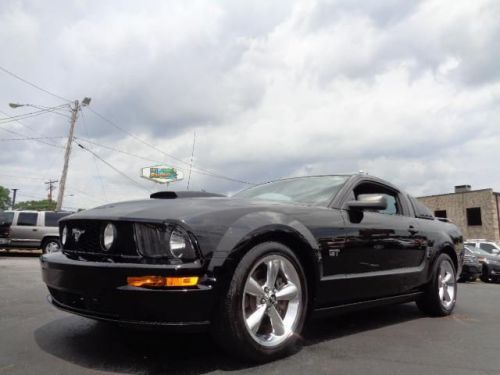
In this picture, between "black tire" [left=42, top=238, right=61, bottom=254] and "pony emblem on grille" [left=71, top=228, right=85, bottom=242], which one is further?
"black tire" [left=42, top=238, right=61, bottom=254]

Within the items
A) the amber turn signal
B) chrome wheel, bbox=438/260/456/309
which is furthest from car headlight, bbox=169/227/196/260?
chrome wheel, bbox=438/260/456/309

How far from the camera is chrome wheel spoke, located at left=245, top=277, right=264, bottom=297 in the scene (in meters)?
2.83

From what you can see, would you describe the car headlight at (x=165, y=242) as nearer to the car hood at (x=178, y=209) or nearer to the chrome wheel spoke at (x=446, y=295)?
the car hood at (x=178, y=209)

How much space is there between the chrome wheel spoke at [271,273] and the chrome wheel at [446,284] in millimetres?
2716

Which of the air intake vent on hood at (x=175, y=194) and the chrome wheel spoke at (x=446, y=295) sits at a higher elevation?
the air intake vent on hood at (x=175, y=194)

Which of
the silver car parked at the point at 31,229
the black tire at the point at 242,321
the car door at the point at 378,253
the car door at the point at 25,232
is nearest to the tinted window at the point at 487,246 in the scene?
the car door at the point at 378,253

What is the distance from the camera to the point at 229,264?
272 centimetres

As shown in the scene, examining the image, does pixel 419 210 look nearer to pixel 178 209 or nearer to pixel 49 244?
pixel 178 209

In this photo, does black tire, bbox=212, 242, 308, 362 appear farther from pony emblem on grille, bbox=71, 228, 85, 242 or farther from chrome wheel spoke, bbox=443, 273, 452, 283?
chrome wheel spoke, bbox=443, 273, 452, 283

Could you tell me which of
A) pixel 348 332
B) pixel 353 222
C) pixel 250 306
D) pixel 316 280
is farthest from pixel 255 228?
pixel 348 332

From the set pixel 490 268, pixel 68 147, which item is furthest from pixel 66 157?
pixel 490 268

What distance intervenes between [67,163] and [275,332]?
24.2 m

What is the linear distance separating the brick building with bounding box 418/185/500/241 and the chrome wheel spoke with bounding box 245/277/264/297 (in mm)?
36432

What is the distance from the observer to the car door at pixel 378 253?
140 inches
